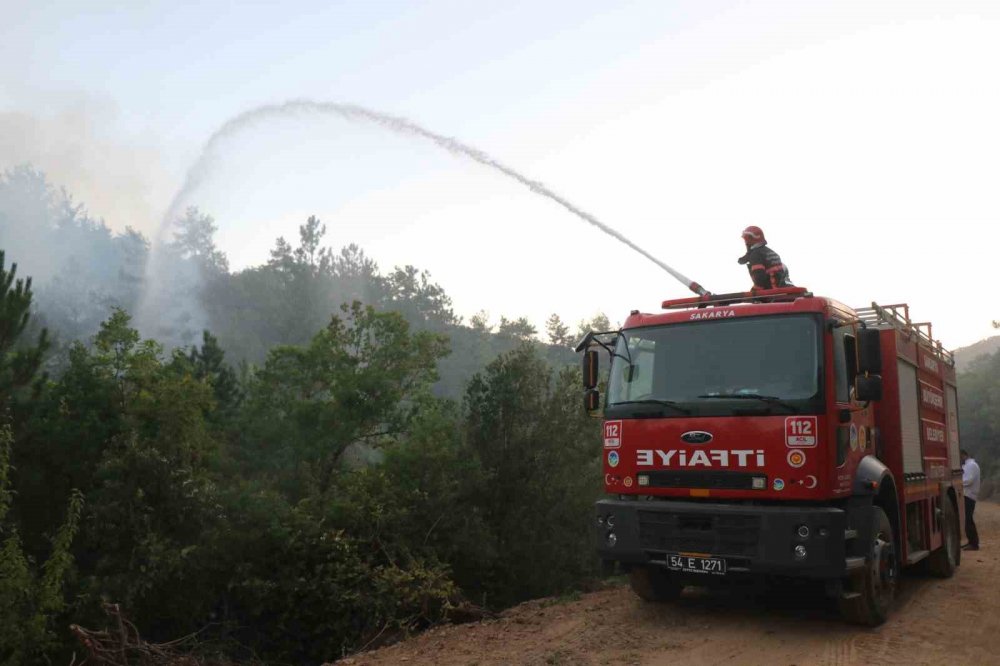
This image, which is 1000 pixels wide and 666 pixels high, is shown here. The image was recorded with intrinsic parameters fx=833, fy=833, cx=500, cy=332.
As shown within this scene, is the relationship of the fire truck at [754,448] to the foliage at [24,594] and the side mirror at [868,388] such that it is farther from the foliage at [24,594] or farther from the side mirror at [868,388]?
the foliage at [24,594]

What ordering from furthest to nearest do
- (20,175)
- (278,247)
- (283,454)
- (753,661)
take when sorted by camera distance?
(278,247) → (20,175) → (283,454) → (753,661)

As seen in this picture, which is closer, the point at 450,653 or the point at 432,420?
the point at 450,653

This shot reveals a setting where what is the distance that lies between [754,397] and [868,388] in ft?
3.55

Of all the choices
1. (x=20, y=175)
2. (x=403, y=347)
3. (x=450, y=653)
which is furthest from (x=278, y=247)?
(x=450, y=653)

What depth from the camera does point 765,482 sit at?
25.6 feet

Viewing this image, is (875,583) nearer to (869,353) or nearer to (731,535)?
(731,535)

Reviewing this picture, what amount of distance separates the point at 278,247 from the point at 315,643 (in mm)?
75578

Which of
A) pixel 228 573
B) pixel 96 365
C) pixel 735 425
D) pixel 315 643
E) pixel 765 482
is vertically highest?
pixel 96 365

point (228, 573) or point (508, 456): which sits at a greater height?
point (508, 456)

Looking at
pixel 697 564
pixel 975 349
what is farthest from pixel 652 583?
pixel 975 349

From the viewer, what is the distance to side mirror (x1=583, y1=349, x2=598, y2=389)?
360 inches

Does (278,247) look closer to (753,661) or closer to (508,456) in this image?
(508,456)

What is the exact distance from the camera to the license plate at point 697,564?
7939mm

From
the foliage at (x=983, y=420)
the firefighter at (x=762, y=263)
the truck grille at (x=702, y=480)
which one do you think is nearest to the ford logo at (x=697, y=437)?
the truck grille at (x=702, y=480)
